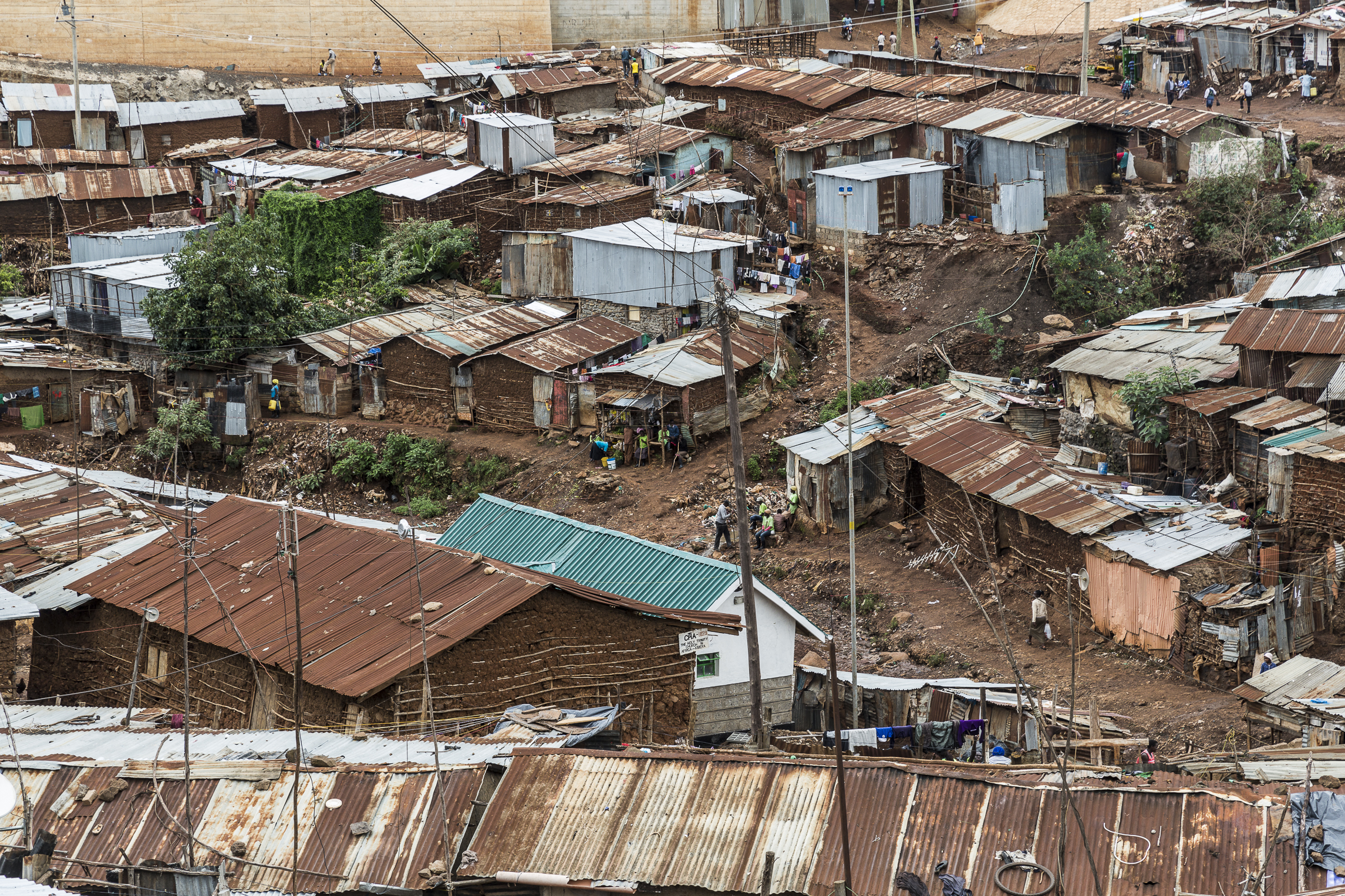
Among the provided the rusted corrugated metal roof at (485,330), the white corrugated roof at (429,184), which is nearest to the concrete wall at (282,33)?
the white corrugated roof at (429,184)

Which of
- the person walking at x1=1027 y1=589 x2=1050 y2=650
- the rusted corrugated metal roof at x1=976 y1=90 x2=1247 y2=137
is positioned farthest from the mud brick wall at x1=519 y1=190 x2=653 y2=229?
the person walking at x1=1027 y1=589 x2=1050 y2=650

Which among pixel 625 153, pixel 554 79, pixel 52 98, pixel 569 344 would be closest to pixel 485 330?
pixel 569 344

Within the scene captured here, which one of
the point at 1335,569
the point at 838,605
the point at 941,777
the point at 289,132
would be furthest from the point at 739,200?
the point at 941,777

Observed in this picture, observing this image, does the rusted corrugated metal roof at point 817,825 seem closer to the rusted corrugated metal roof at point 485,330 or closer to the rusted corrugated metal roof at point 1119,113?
the rusted corrugated metal roof at point 485,330

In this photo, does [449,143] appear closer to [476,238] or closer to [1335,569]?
[476,238]

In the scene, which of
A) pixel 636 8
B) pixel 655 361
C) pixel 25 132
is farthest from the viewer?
pixel 636 8

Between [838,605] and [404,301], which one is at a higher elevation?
[404,301]
